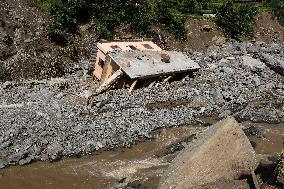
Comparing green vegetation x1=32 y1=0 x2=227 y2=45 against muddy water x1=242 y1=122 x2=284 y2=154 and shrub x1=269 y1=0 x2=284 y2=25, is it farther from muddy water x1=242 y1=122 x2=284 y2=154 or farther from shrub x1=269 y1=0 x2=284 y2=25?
muddy water x1=242 y1=122 x2=284 y2=154

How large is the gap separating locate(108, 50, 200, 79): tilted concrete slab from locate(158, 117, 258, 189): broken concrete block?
926cm

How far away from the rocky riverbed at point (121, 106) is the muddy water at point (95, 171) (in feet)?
1.47

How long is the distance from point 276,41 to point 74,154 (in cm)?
2396

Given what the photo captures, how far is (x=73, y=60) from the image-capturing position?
2909cm

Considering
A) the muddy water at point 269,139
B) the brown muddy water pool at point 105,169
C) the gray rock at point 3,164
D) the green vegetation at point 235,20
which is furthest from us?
the green vegetation at point 235,20

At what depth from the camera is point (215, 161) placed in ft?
55.0

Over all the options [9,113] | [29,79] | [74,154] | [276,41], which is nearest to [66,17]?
[29,79]

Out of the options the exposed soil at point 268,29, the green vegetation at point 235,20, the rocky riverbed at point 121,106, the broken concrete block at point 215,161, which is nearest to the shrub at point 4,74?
the rocky riverbed at point 121,106

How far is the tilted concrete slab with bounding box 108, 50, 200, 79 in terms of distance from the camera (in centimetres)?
2577

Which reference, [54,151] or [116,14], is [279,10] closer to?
[116,14]

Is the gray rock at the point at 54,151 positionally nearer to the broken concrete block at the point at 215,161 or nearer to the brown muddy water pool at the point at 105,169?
the brown muddy water pool at the point at 105,169

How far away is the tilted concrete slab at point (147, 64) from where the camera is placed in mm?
25766

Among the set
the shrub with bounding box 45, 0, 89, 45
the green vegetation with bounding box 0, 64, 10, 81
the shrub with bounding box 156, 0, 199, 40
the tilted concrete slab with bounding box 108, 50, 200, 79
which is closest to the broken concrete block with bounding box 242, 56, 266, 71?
the tilted concrete slab with bounding box 108, 50, 200, 79

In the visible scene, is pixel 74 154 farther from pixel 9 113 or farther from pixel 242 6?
pixel 242 6
